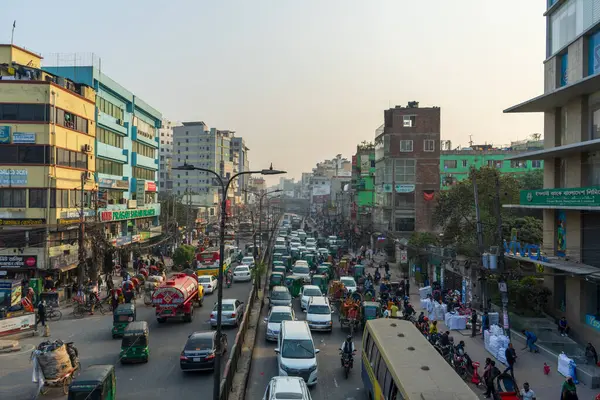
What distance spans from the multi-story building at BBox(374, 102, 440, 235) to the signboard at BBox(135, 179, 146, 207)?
2718cm

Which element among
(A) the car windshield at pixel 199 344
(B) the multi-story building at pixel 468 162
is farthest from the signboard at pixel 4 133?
(B) the multi-story building at pixel 468 162

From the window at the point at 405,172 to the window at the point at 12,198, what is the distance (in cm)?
3748

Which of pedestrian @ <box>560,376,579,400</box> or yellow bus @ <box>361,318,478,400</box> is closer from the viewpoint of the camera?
yellow bus @ <box>361,318,478,400</box>

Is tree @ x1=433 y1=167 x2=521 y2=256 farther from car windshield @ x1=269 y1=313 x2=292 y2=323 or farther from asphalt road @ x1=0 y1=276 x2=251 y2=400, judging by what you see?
asphalt road @ x1=0 y1=276 x2=251 y2=400

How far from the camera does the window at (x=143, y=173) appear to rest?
56.0 metres

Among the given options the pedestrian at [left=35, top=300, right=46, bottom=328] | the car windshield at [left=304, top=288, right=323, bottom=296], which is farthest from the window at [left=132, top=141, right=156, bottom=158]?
the car windshield at [left=304, top=288, right=323, bottom=296]

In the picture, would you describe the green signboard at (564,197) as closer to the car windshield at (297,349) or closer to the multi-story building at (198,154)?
the car windshield at (297,349)

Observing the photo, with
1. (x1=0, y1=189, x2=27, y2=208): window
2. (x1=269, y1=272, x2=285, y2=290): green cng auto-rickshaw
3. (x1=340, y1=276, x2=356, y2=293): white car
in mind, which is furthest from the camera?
(x1=269, y1=272, x2=285, y2=290): green cng auto-rickshaw

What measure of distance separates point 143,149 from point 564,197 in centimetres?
4706

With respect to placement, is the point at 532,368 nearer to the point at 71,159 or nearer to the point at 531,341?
the point at 531,341

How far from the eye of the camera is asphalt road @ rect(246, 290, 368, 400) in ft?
54.3

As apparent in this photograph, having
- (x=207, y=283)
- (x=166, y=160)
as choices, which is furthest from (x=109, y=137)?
(x=166, y=160)

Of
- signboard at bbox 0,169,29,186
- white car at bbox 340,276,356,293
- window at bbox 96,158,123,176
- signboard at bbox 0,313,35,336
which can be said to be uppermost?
window at bbox 96,158,123,176

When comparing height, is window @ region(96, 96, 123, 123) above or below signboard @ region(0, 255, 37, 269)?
above
